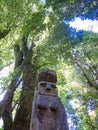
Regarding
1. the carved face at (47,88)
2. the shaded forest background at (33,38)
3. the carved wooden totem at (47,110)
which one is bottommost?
the carved wooden totem at (47,110)

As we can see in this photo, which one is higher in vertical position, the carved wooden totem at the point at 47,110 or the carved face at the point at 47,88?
the carved face at the point at 47,88

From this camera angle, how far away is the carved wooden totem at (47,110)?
4.87m

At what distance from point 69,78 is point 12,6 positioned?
27.9 feet

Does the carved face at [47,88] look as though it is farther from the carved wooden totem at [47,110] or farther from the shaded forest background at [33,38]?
the shaded forest background at [33,38]

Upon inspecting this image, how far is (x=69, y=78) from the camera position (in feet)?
53.7

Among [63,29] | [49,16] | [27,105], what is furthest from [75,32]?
[27,105]

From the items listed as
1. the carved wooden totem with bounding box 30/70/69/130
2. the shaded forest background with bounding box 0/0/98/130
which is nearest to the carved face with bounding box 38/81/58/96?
the carved wooden totem with bounding box 30/70/69/130

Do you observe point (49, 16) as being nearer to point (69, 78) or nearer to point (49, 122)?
point (49, 122)

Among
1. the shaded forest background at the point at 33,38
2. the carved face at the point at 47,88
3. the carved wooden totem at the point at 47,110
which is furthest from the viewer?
the shaded forest background at the point at 33,38

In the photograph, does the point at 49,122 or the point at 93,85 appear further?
the point at 93,85

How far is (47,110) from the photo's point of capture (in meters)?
5.14

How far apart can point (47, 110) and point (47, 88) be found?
2.10 ft

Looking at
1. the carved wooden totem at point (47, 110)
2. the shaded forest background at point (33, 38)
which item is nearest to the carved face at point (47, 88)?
the carved wooden totem at point (47, 110)

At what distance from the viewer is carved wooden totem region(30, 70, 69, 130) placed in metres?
4.87
